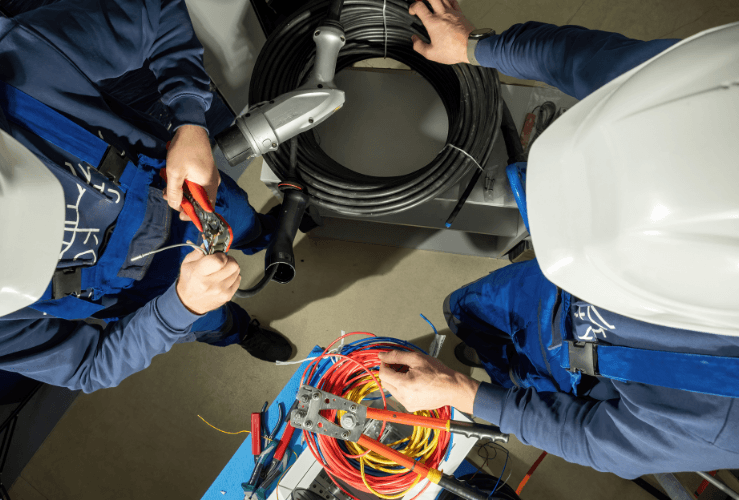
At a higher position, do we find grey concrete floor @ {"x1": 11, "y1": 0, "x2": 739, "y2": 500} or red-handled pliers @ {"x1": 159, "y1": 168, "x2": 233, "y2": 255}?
red-handled pliers @ {"x1": 159, "y1": 168, "x2": 233, "y2": 255}

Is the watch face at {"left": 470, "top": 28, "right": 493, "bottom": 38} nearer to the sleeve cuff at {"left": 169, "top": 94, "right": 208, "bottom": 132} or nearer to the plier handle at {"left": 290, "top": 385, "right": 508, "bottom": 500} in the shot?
the sleeve cuff at {"left": 169, "top": 94, "right": 208, "bottom": 132}

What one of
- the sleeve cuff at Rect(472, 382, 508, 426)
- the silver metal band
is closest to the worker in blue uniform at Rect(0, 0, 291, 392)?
the sleeve cuff at Rect(472, 382, 508, 426)

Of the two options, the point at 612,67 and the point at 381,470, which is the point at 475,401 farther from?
the point at 612,67

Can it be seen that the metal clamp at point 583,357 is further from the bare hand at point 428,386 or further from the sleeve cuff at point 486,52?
the sleeve cuff at point 486,52

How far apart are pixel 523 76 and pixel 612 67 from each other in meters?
0.30

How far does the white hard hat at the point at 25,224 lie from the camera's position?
1.96 ft

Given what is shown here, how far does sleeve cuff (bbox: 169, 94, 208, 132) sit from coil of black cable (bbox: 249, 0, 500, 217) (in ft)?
0.88

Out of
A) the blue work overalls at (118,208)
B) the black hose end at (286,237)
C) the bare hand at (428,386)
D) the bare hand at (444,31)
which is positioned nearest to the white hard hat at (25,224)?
the blue work overalls at (118,208)

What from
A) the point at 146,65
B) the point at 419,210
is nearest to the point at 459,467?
the point at 419,210

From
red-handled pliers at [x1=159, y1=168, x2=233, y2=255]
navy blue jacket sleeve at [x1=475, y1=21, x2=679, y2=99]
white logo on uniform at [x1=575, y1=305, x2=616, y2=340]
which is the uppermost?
navy blue jacket sleeve at [x1=475, y1=21, x2=679, y2=99]

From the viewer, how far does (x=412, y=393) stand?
3.51 ft

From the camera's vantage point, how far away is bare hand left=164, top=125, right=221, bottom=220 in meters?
0.98

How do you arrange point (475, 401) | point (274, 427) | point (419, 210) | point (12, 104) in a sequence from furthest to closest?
point (419, 210)
point (274, 427)
point (475, 401)
point (12, 104)

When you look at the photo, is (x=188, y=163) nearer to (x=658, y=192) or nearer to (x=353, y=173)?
(x=353, y=173)
